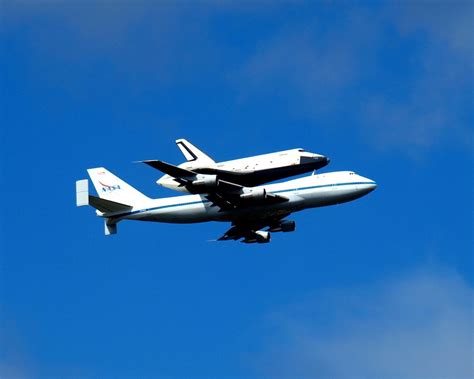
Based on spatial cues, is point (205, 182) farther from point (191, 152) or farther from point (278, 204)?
point (191, 152)

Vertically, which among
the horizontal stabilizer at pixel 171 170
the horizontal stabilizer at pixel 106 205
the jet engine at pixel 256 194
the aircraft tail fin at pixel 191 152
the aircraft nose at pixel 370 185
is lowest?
the jet engine at pixel 256 194

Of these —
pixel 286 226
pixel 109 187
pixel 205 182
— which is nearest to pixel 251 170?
pixel 205 182

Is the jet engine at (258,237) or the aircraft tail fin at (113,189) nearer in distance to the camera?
the aircraft tail fin at (113,189)

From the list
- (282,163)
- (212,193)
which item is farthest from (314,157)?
(212,193)

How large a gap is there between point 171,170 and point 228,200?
5479 millimetres

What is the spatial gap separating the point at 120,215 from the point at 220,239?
8747 mm

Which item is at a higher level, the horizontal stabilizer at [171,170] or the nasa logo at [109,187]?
the nasa logo at [109,187]

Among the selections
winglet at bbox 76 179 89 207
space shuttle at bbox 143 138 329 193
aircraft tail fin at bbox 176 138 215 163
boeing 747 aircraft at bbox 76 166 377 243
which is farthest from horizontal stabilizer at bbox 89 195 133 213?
aircraft tail fin at bbox 176 138 215 163

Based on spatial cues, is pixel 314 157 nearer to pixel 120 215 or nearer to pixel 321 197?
pixel 321 197

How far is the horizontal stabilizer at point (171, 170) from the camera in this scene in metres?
77.3

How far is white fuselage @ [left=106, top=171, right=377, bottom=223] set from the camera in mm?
81438

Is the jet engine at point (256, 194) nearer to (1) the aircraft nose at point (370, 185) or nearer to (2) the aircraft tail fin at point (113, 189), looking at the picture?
(1) the aircraft nose at point (370, 185)

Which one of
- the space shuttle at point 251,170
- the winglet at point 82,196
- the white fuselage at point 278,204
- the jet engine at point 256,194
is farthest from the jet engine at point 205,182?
the winglet at point 82,196

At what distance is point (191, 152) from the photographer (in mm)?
92625
